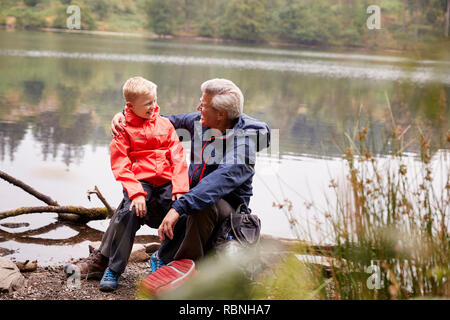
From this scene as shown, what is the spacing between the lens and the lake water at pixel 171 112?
A: 308cm

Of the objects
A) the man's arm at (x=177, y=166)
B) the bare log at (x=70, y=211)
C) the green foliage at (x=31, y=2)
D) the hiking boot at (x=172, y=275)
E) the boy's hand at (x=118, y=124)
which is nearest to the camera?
the hiking boot at (x=172, y=275)

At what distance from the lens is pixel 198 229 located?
288 cm

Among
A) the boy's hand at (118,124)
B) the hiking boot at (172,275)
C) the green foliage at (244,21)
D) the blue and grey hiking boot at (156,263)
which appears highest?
the green foliage at (244,21)

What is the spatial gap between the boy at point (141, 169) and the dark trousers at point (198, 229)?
18 centimetres

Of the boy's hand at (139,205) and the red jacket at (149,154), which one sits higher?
the red jacket at (149,154)

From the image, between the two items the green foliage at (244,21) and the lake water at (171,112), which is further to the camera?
the green foliage at (244,21)

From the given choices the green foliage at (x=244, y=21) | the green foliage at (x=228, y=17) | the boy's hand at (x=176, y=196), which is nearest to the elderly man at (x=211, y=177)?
the boy's hand at (x=176, y=196)

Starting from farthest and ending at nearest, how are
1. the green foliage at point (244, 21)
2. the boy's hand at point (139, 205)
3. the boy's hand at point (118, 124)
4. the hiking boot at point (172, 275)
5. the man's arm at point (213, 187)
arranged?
1. the green foliage at point (244, 21)
2. the boy's hand at point (118, 124)
3. the boy's hand at point (139, 205)
4. the man's arm at point (213, 187)
5. the hiking boot at point (172, 275)

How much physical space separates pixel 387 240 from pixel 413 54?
0.82 meters

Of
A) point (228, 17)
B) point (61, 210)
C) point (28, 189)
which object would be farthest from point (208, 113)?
point (228, 17)

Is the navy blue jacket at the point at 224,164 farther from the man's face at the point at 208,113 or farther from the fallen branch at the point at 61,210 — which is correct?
the fallen branch at the point at 61,210

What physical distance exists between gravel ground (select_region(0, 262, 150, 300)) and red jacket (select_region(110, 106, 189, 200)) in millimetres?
599

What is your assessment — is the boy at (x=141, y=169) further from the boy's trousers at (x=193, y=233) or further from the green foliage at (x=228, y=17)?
the green foliage at (x=228, y=17)

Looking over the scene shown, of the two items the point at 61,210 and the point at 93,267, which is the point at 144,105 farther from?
the point at 61,210
